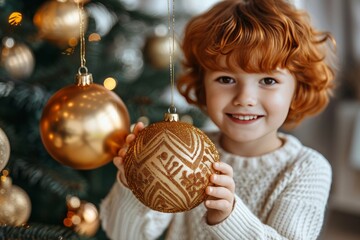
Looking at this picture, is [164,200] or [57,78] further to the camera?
[57,78]

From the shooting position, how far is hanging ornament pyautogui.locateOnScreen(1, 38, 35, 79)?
3.34 ft

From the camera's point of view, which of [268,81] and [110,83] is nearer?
[268,81]

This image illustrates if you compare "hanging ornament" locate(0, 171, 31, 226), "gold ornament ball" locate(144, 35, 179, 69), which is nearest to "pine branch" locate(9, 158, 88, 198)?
Result: "hanging ornament" locate(0, 171, 31, 226)

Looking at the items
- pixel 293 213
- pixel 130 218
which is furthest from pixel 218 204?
pixel 130 218

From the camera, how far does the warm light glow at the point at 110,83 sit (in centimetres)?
120

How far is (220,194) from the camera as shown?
0.74 meters

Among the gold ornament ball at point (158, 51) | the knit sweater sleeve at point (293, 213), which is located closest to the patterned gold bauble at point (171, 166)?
the knit sweater sleeve at point (293, 213)

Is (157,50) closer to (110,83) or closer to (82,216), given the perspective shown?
(110,83)

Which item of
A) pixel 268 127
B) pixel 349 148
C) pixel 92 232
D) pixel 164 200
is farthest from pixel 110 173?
pixel 349 148

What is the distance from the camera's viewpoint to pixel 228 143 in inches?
40.2

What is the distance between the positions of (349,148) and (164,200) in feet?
5.39

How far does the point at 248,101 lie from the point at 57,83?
1.40 feet

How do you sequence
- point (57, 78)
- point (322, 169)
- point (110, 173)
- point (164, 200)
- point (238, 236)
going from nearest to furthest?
point (164, 200)
point (238, 236)
point (322, 169)
point (57, 78)
point (110, 173)

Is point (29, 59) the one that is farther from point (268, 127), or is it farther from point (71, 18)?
point (268, 127)
